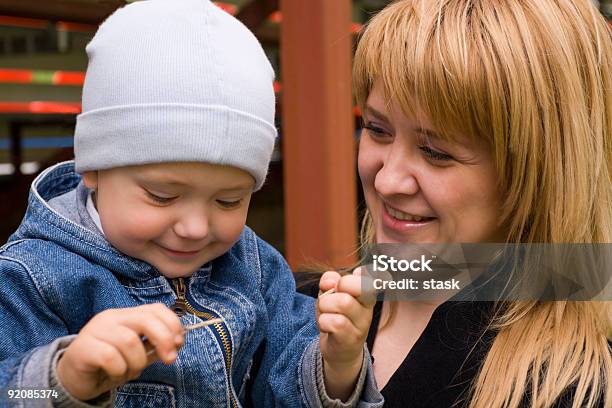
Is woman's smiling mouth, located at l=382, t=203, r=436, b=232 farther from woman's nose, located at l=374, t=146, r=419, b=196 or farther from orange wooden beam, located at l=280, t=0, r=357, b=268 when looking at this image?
orange wooden beam, located at l=280, t=0, r=357, b=268

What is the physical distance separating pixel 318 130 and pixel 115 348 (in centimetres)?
145

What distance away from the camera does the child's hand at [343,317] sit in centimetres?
89

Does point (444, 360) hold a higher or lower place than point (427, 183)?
lower

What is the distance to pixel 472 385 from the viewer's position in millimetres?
1075

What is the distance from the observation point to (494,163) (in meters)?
1.07

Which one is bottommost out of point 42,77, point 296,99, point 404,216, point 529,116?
point 42,77

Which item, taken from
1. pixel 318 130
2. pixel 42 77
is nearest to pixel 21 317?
pixel 318 130

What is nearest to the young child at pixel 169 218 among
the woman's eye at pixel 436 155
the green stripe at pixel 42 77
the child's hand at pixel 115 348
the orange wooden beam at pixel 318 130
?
the child's hand at pixel 115 348

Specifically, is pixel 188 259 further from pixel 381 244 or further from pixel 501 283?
pixel 501 283

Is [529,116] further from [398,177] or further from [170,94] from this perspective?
[170,94]

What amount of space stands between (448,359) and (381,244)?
0.62ft

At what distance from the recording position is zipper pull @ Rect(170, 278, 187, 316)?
3.28ft

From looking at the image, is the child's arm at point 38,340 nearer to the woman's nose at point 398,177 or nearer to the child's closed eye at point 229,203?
the child's closed eye at point 229,203

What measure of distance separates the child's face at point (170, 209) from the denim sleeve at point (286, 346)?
0.19 metres
